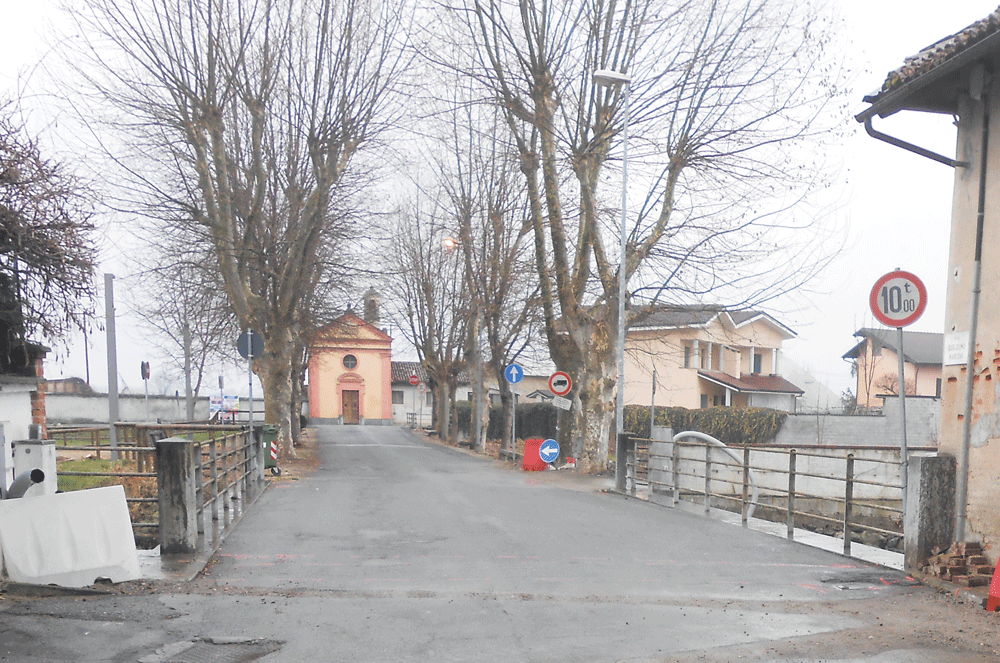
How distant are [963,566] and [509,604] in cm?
399

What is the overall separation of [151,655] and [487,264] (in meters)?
24.2

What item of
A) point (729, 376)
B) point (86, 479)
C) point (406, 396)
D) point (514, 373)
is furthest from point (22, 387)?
point (406, 396)

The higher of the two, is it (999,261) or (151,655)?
(999,261)

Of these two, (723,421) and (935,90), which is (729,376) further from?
(935,90)

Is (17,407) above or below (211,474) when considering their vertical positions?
above

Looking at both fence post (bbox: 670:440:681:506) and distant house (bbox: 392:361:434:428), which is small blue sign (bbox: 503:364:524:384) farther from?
distant house (bbox: 392:361:434:428)

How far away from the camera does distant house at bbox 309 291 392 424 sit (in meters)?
74.0

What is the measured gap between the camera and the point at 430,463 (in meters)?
25.2

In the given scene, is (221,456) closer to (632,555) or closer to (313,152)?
(632,555)

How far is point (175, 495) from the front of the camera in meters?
8.36

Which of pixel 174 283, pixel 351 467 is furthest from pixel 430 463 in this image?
pixel 174 283

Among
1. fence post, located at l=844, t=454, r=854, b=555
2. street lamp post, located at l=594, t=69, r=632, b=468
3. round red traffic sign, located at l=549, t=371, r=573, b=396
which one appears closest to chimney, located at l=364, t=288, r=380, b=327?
round red traffic sign, located at l=549, t=371, r=573, b=396

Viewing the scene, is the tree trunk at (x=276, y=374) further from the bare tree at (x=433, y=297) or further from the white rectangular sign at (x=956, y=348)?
the white rectangular sign at (x=956, y=348)

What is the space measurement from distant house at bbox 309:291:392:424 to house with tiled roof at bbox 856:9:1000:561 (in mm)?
67103
